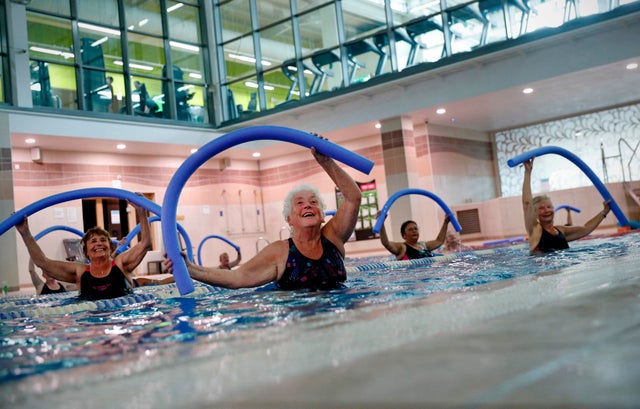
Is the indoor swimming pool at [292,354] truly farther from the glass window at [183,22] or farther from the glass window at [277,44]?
the glass window at [183,22]

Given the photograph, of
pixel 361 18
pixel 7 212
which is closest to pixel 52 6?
pixel 7 212

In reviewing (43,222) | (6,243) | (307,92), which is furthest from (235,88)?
(6,243)

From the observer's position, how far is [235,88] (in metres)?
18.6

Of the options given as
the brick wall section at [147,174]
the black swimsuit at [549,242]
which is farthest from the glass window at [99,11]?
the black swimsuit at [549,242]

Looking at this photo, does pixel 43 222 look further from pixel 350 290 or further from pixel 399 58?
pixel 350 290

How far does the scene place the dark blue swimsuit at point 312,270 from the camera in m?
4.62

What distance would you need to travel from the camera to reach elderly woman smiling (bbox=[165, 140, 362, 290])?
457 centimetres

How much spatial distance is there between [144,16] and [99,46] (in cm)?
200

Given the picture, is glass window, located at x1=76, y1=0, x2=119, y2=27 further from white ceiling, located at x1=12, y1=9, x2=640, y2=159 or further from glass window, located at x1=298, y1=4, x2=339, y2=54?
glass window, located at x1=298, y1=4, x2=339, y2=54

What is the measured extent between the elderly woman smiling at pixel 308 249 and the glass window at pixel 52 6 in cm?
1283

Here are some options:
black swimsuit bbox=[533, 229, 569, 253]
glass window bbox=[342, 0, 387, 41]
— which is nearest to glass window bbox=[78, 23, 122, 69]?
glass window bbox=[342, 0, 387, 41]

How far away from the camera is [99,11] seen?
53.7 feet

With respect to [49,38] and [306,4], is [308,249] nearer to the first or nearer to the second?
[49,38]

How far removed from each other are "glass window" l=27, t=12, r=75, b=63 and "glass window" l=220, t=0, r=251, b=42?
199 inches
